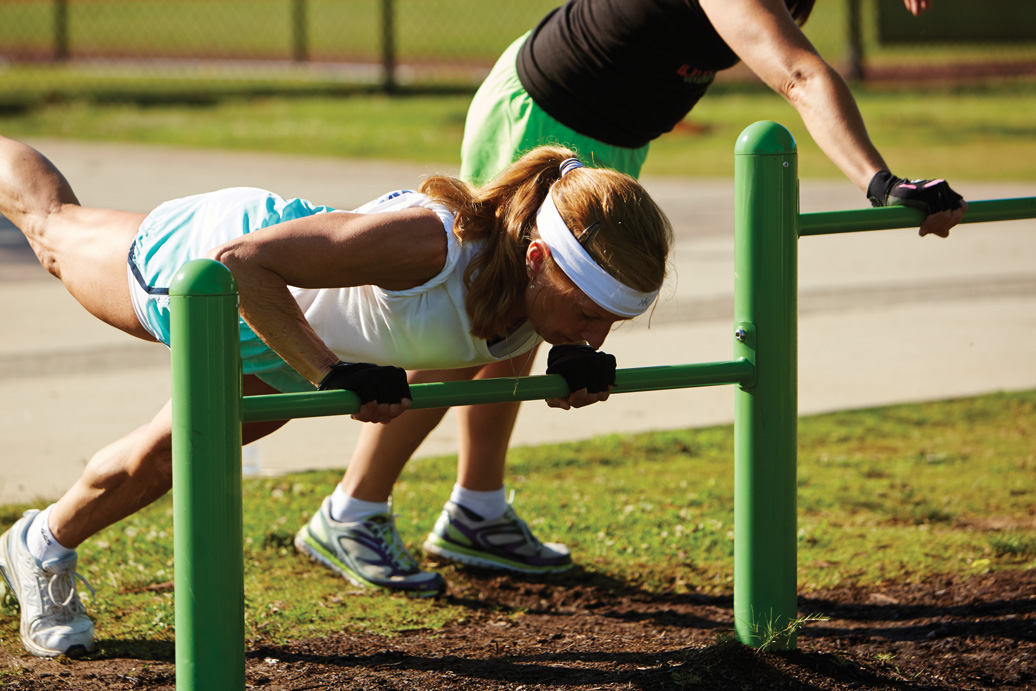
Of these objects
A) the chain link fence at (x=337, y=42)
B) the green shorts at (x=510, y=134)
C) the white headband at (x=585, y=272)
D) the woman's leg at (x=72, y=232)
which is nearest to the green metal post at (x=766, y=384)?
the white headband at (x=585, y=272)

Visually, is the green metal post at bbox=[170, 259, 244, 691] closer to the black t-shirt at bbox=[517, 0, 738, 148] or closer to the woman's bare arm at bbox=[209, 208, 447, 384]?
the woman's bare arm at bbox=[209, 208, 447, 384]

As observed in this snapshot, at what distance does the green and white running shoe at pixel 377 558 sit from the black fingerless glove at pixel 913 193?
4.30ft

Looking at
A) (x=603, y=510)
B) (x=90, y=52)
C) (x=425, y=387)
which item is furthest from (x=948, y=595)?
(x=90, y=52)

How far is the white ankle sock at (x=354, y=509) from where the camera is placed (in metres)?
2.95

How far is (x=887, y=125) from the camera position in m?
12.5

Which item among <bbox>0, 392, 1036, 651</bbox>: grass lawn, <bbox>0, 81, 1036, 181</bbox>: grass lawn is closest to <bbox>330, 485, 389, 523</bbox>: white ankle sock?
<bbox>0, 392, 1036, 651</bbox>: grass lawn

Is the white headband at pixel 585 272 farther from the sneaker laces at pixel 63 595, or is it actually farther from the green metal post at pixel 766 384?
the sneaker laces at pixel 63 595

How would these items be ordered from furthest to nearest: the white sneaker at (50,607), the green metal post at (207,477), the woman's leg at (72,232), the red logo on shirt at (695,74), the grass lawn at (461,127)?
the grass lawn at (461,127)
the red logo on shirt at (695,74)
the white sneaker at (50,607)
the woman's leg at (72,232)
the green metal post at (207,477)

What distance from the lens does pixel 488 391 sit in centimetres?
202

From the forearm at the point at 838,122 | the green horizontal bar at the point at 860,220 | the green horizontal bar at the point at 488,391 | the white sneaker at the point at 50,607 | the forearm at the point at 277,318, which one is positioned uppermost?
the forearm at the point at 838,122

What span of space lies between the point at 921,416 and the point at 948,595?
1501 mm

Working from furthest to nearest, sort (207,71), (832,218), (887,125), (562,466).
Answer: (207,71), (887,125), (562,466), (832,218)

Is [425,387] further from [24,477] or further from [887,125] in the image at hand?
[887,125]

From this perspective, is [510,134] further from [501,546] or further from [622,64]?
[501,546]
